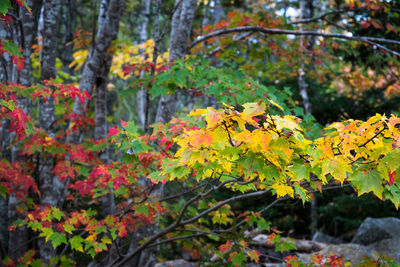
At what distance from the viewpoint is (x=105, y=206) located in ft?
16.3

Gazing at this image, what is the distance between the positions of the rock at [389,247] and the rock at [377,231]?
0.07 meters

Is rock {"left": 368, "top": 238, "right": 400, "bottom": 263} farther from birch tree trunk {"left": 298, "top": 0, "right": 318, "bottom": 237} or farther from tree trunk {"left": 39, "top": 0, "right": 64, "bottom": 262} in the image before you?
tree trunk {"left": 39, "top": 0, "right": 64, "bottom": 262}

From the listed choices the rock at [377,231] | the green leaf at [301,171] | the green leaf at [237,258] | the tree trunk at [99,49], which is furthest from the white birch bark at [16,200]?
the rock at [377,231]

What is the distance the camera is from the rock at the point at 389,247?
4.99 m

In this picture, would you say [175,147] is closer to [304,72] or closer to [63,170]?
[63,170]

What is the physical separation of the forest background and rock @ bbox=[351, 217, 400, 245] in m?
1.43

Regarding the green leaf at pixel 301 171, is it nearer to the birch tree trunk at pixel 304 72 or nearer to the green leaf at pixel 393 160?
the green leaf at pixel 393 160

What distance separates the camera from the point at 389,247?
201 inches

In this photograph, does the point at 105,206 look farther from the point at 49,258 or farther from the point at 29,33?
the point at 29,33

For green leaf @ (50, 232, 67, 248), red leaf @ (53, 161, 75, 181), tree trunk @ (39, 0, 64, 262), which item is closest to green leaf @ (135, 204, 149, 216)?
green leaf @ (50, 232, 67, 248)

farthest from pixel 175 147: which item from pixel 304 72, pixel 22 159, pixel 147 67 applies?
pixel 304 72

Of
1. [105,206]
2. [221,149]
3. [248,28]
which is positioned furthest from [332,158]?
[105,206]

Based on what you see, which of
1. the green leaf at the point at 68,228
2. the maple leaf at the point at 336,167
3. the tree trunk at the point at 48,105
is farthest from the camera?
the tree trunk at the point at 48,105

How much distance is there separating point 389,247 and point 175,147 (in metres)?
3.96
